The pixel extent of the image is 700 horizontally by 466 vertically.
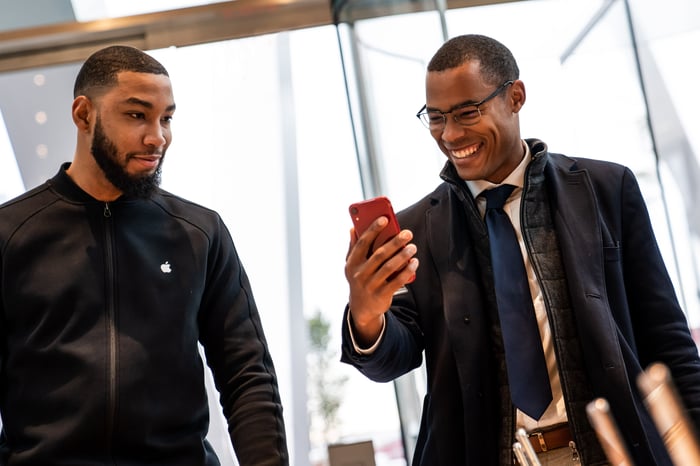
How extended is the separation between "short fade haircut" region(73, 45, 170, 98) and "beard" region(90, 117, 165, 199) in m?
0.13

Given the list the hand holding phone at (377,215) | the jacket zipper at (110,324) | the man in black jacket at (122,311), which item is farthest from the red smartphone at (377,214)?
the jacket zipper at (110,324)

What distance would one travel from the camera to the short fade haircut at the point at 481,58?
2590 millimetres

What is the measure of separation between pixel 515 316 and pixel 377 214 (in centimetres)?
44

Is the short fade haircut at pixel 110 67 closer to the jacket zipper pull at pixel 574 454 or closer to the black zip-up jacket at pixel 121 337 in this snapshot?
the black zip-up jacket at pixel 121 337

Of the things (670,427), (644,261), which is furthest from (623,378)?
(670,427)

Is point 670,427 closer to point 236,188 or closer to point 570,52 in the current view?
point 570,52

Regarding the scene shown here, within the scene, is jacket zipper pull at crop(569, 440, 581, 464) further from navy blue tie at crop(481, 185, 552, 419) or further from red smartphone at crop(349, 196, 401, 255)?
red smartphone at crop(349, 196, 401, 255)

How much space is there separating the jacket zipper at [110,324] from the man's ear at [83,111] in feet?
0.80

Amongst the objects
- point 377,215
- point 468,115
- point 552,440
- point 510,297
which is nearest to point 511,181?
point 468,115

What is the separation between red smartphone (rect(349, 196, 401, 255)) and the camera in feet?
7.17

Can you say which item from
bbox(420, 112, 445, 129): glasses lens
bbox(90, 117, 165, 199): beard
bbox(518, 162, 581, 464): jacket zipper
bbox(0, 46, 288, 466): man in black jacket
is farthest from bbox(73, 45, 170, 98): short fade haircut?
bbox(518, 162, 581, 464): jacket zipper

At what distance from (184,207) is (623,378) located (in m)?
1.24

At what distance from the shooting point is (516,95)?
267 centimetres

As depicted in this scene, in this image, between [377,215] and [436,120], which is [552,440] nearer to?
[377,215]
